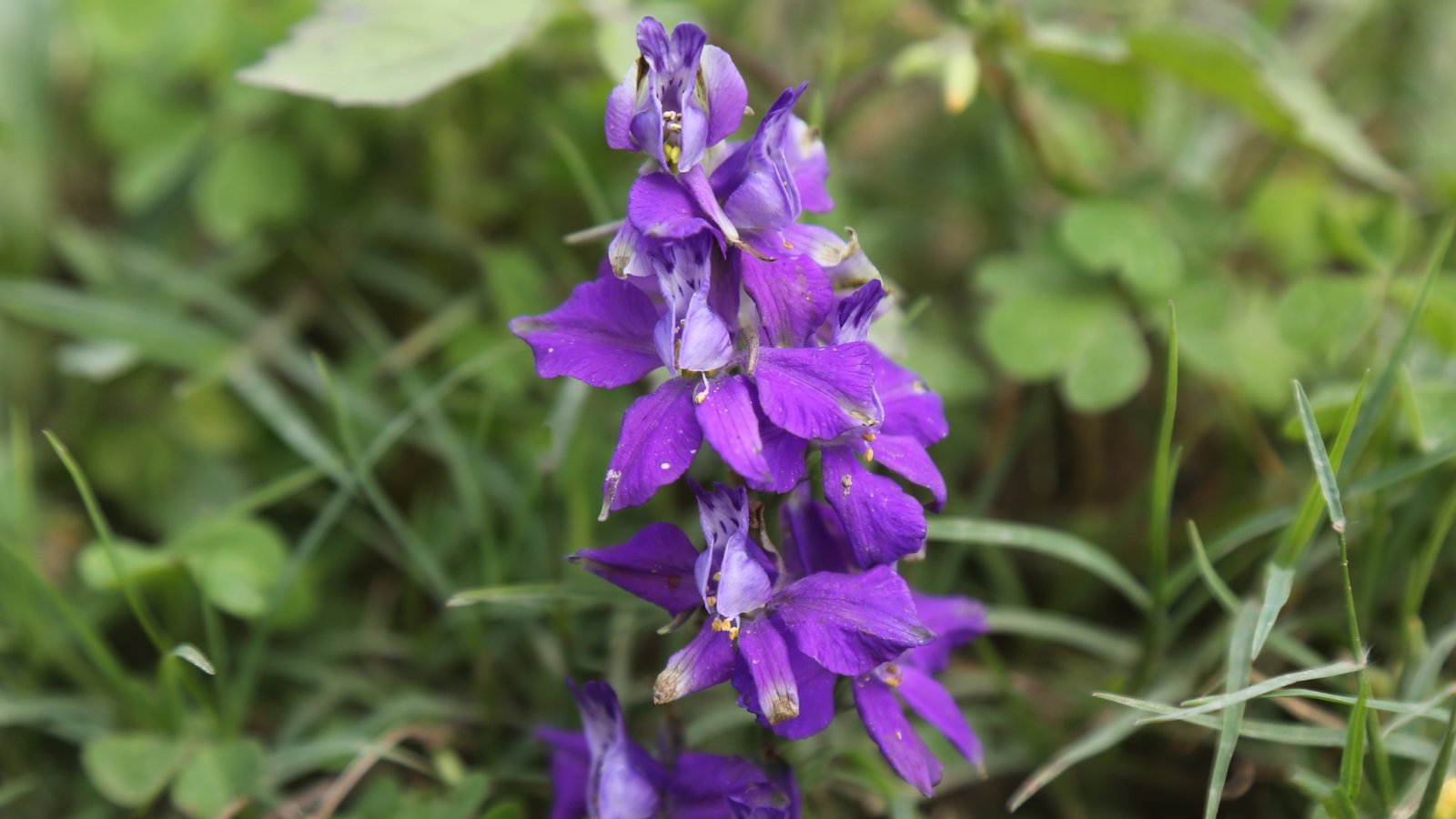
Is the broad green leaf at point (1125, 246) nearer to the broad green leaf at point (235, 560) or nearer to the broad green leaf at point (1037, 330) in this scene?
the broad green leaf at point (1037, 330)

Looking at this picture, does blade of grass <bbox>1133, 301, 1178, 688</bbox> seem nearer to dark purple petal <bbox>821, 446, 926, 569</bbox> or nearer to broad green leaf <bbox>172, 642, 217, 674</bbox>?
dark purple petal <bbox>821, 446, 926, 569</bbox>

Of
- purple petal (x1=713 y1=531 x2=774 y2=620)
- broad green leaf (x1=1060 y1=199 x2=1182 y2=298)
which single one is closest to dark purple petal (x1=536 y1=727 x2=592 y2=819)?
purple petal (x1=713 y1=531 x2=774 y2=620)

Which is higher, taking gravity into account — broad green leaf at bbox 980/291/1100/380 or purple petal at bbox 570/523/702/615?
purple petal at bbox 570/523/702/615

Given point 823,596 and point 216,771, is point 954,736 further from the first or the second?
point 216,771

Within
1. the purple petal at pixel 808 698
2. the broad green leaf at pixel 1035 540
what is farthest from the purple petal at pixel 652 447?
the broad green leaf at pixel 1035 540

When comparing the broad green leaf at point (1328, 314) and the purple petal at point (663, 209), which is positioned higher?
the purple petal at point (663, 209)

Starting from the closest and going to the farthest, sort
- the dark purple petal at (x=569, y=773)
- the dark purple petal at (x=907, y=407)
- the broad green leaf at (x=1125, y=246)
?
the dark purple petal at (x=907, y=407) < the dark purple petal at (x=569, y=773) < the broad green leaf at (x=1125, y=246)
